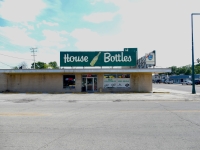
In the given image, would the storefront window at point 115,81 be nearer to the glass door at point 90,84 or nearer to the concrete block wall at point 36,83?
the glass door at point 90,84

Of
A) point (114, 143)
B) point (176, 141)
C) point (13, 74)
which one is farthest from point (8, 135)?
point (13, 74)

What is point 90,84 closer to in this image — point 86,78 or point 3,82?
point 86,78

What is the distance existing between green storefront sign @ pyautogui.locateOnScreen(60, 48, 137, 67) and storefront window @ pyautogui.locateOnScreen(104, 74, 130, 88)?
5.79ft

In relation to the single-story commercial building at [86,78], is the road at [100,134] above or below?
below

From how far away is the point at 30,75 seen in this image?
24656mm

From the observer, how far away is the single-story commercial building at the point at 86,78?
958 inches

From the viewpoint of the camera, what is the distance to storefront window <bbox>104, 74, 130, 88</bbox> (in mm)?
24344

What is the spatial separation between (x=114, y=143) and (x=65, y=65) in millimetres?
21265

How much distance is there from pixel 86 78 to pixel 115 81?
13.9ft

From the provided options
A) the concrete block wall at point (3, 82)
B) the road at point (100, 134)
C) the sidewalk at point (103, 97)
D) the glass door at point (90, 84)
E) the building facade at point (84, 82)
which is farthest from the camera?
the concrete block wall at point (3, 82)

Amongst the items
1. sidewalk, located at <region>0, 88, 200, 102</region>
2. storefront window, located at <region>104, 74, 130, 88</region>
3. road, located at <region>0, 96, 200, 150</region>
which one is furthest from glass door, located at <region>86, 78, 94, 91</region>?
road, located at <region>0, 96, 200, 150</region>

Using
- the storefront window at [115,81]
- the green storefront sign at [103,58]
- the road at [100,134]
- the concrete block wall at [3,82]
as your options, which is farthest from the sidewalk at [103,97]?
the road at [100,134]

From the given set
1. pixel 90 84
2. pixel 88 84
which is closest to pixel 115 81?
pixel 90 84

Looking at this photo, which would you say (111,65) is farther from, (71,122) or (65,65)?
(71,122)
